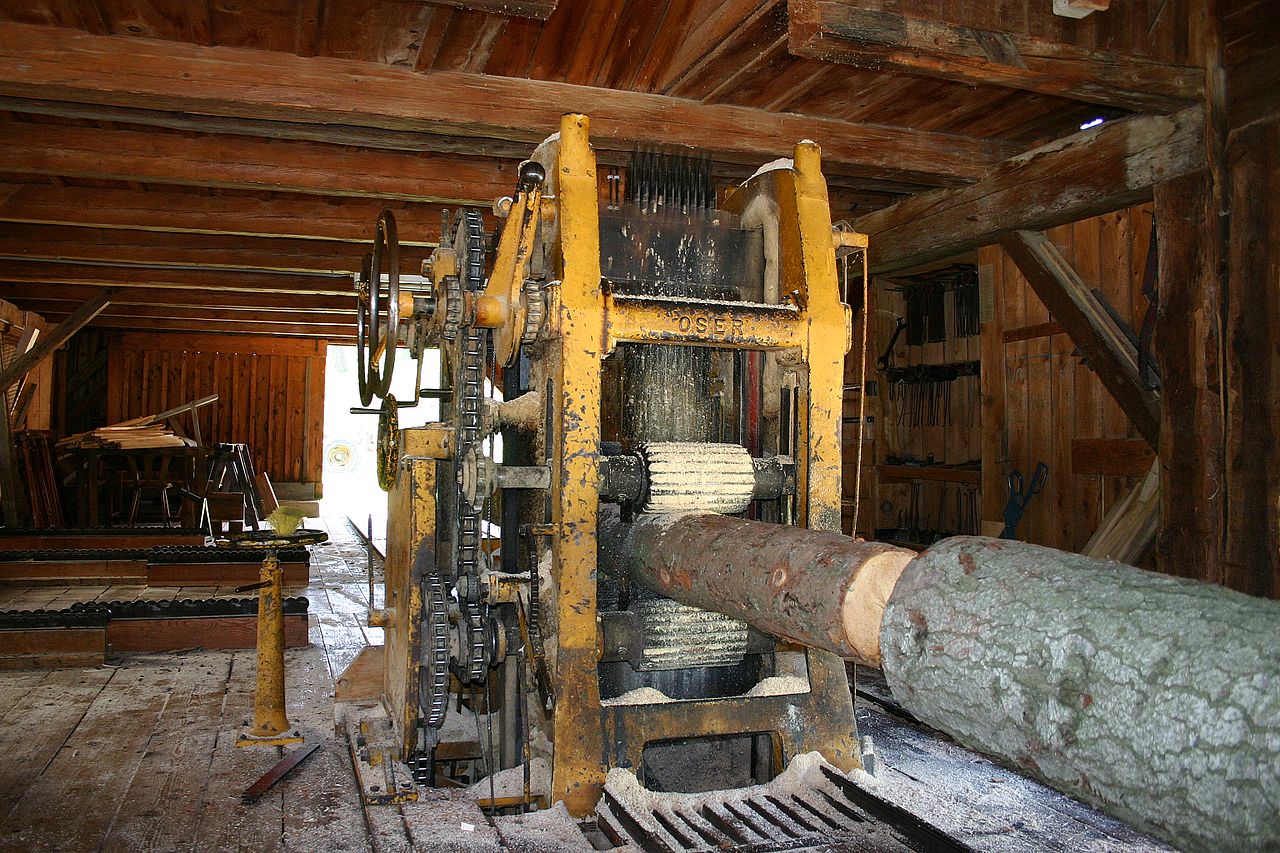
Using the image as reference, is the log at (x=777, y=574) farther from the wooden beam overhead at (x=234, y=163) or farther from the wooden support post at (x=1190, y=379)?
the wooden beam overhead at (x=234, y=163)

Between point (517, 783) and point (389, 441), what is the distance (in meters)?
1.55

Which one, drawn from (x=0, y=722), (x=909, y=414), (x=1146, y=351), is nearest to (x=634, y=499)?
(x=0, y=722)

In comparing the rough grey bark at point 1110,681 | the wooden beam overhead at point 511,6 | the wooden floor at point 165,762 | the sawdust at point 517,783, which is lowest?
the wooden floor at point 165,762

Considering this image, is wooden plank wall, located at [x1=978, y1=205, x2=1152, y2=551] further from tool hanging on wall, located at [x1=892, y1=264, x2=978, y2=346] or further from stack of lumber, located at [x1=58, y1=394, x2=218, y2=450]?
stack of lumber, located at [x1=58, y1=394, x2=218, y2=450]

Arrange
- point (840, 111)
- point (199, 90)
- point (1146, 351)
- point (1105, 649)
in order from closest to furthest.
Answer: point (1105, 649) < point (199, 90) < point (1146, 351) < point (840, 111)

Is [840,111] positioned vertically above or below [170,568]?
above

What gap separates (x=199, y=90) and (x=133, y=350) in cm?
1302

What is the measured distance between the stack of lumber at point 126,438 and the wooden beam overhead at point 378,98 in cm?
844

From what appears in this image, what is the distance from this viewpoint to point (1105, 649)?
1089 millimetres

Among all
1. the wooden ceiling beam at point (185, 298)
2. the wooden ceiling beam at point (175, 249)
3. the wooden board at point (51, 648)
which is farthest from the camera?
the wooden ceiling beam at point (185, 298)

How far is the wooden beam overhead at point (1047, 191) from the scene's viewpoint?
4.30m

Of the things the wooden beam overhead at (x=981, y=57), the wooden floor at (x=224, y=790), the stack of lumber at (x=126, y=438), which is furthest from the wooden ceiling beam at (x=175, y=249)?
the wooden beam overhead at (x=981, y=57)

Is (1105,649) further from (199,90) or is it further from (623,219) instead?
(199,90)

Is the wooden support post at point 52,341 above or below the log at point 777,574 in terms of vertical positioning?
above
